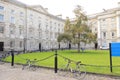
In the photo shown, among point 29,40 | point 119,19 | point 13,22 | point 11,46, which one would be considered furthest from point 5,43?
point 119,19

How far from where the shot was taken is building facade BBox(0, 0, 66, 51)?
41.6 metres

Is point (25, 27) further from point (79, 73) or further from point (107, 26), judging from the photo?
point (79, 73)

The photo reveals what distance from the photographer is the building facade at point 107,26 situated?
6052cm

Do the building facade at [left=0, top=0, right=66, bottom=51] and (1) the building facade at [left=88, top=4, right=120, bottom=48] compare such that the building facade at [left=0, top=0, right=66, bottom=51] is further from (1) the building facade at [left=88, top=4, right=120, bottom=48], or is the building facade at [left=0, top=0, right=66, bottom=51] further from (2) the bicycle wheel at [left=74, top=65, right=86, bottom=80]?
(2) the bicycle wheel at [left=74, top=65, right=86, bottom=80]

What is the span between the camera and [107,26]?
6425 centimetres

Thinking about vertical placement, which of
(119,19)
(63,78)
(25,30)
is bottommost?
(63,78)

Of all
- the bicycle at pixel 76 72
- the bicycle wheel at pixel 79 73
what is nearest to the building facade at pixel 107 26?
the bicycle at pixel 76 72

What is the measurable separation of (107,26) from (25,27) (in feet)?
103

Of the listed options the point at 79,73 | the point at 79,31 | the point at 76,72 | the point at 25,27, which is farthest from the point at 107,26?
→ the point at 79,73

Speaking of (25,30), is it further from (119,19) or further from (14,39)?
(119,19)

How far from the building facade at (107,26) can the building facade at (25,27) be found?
15849 millimetres

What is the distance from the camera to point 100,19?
65625 millimetres

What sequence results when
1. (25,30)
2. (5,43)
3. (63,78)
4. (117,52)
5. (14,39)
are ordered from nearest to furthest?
(63,78), (117,52), (5,43), (14,39), (25,30)

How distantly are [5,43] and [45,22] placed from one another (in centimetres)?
1977
